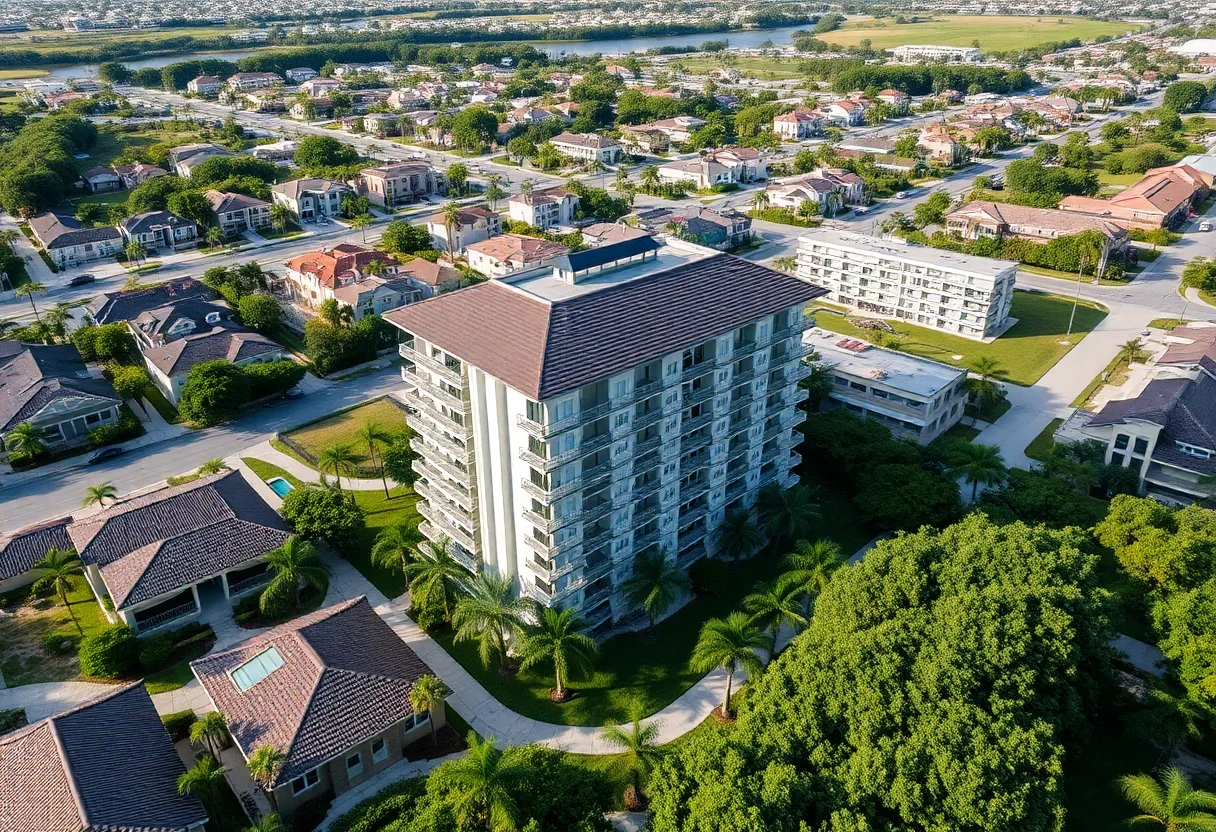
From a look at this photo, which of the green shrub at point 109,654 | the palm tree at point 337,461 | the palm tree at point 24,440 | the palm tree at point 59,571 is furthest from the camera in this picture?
the palm tree at point 24,440

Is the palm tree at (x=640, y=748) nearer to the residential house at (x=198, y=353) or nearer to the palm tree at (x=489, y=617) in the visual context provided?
the palm tree at (x=489, y=617)

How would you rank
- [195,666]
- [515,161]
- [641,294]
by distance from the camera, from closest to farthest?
[195,666]
[641,294]
[515,161]

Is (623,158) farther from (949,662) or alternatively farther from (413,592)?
(949,662)

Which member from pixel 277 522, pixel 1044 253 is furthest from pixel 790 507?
pixel 1044 253

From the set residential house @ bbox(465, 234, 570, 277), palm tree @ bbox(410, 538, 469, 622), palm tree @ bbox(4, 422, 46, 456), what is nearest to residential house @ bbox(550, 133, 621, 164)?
residential house @ bbox(465, 234, 570, 277)

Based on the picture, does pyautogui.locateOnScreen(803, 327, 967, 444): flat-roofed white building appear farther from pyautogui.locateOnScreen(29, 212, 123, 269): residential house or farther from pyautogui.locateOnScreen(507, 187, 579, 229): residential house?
pyautogui.locateOnScreen(29, 212, 123, 269): residential house

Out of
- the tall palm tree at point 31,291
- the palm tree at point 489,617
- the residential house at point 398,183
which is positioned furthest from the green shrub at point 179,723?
the residential house at point 398,183
